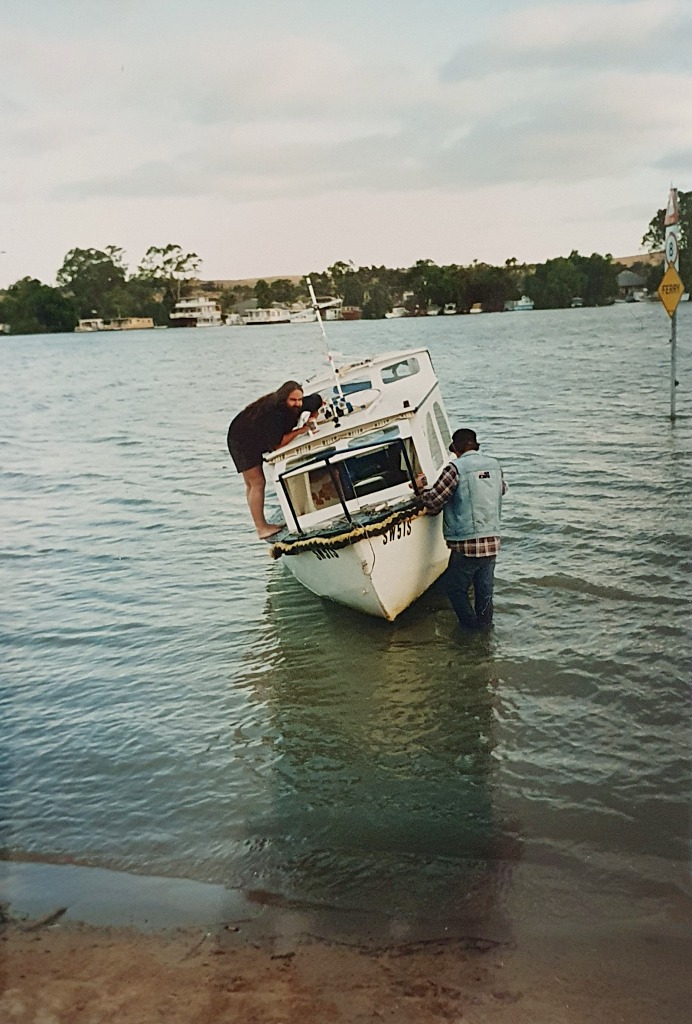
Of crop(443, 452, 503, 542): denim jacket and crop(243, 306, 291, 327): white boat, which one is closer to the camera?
crop(443, 452, 503, 542): denim jacket

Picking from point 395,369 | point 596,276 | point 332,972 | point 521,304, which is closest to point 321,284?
point 395,369

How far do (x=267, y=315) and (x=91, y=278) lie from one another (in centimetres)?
739

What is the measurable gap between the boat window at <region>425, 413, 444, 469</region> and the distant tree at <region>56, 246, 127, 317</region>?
4.13 meters

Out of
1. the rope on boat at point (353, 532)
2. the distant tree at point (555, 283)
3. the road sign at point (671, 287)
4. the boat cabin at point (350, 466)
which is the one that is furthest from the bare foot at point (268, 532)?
the distant tree at point (555, 283)

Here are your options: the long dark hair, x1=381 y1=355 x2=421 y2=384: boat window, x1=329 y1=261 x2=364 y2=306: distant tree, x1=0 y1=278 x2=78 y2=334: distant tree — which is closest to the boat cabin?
the long dark hair

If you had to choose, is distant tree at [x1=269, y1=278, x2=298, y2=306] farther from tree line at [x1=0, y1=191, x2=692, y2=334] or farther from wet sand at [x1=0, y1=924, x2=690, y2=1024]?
wet sand at [x1=0, y1=924, x2=690, y2=1024]

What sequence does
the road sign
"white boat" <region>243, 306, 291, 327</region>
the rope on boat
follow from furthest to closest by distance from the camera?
"white boat" <region>243, 306, 291, 327</region>
the road sign
the rope on boat

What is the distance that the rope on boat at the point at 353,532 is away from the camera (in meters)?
8.70

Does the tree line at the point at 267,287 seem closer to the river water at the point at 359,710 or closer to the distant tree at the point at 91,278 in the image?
the distant tree at the point at 91,278

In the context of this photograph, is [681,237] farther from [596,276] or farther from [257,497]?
[596,276]

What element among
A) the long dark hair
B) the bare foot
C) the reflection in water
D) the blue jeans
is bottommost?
the reflection in water

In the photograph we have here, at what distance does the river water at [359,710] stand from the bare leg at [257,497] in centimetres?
113

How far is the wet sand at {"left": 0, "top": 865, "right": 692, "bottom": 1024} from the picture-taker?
13.6 feet

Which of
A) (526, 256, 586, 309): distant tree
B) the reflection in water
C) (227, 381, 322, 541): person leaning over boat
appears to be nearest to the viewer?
the reflection in water
